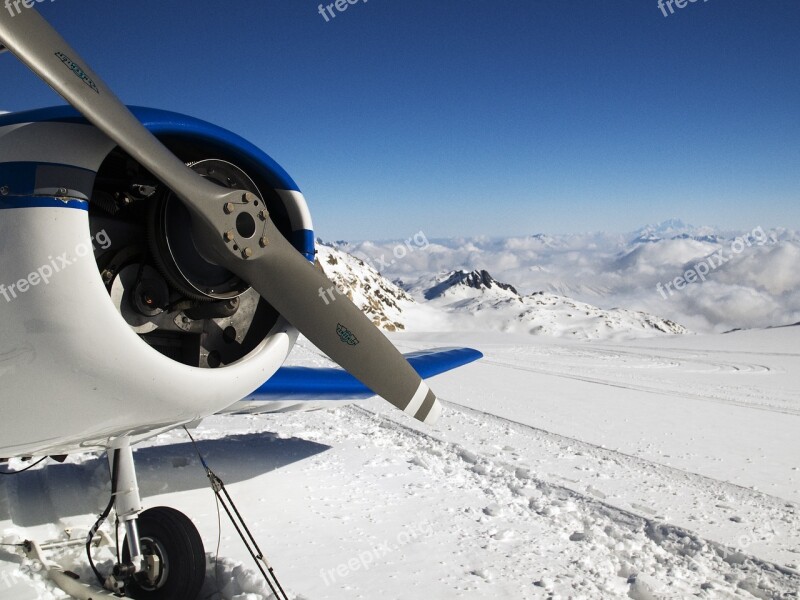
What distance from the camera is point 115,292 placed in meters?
2.53

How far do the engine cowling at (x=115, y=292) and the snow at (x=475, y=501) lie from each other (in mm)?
1483

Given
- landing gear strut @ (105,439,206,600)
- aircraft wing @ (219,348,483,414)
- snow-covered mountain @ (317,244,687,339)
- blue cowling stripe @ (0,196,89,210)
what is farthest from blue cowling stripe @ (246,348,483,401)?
snow-covered mountain @ (317,244,687,339)

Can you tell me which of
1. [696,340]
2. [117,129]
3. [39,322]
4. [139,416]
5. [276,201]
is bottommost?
[696,340]

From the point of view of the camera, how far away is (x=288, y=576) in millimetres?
3598

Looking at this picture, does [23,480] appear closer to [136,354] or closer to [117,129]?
[136,354]

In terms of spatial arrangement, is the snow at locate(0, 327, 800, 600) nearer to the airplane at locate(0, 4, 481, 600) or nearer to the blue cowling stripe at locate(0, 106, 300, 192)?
the airplane at locate(0, 4, 481, 600)

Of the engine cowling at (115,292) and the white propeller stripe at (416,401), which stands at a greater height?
the engine cowling at (115,292)

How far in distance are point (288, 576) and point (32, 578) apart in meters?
1.52

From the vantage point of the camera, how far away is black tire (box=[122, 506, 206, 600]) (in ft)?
10.6

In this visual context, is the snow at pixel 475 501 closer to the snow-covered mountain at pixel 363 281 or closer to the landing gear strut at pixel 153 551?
the landing gear strut at pixel 153 551

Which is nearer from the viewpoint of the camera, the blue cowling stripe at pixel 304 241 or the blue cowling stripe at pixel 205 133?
the blue cowling stripe at pixel 205 133

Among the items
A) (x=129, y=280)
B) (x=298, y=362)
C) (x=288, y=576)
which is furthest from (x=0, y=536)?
(x=298, y=362)

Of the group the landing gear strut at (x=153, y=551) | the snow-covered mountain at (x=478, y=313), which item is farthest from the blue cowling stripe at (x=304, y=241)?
the snow-covered mountain at (x=478, y=313)

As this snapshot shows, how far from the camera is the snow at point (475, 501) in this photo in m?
3.66
